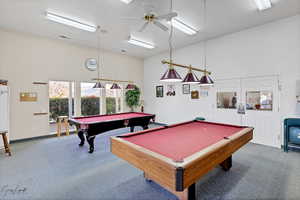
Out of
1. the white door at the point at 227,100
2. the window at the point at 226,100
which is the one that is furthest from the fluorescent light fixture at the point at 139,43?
the window at the point at 226,100

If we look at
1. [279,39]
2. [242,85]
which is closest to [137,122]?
[242,85]

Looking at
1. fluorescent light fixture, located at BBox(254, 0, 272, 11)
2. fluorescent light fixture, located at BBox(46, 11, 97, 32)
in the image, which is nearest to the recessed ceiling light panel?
fluorescent light fixture, located at BBox(46, 11, 97, 32)

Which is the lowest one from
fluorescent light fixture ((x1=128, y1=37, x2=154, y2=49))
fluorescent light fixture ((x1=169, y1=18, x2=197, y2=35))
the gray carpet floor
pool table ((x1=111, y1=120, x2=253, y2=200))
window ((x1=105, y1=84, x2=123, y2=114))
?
the gray carpet floor

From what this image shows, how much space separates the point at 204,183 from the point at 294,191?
49.5 inches

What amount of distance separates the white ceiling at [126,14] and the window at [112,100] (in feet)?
8.27

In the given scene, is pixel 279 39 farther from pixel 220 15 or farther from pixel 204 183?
pixel 204 183

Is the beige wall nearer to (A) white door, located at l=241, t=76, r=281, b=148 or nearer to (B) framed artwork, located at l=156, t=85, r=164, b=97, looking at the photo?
(B) framed artwork, located at l=156, t=85, r=164, b=97

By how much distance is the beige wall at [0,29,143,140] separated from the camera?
4367mm

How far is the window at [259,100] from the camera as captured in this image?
4.01 m

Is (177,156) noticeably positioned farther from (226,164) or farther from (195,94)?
(195,94)

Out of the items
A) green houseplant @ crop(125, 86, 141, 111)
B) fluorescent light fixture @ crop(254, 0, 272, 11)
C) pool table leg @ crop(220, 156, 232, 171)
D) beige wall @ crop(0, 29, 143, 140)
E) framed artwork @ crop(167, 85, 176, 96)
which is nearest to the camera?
pool table leg @ crop(220, 156, 232, 171)

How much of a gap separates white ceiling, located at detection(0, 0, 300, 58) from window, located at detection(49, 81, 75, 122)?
170cm

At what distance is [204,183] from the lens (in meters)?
2.31

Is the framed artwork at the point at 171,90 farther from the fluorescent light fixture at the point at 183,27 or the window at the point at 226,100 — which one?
the fluorescent light fixture at the point at 183,27
